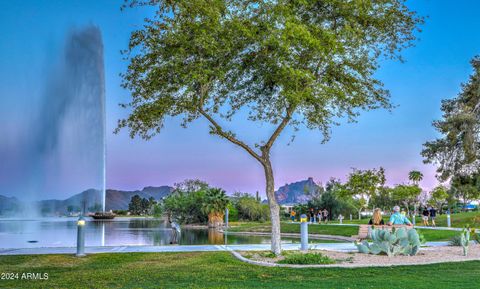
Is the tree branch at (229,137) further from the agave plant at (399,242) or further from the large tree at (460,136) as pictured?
the large tree at (460,136)

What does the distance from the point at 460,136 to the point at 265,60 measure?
26.0 m

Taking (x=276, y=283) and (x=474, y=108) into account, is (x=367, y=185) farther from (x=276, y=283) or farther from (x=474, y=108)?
(x=276, y=283)

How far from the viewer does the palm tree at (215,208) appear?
213 feet

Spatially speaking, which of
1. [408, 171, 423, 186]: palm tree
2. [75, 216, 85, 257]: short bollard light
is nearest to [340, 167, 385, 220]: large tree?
[408, 171, 423, 186]: palm tree

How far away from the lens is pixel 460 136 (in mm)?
36562

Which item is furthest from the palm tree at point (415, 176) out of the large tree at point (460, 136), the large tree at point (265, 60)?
the large tree at point (265, 60)

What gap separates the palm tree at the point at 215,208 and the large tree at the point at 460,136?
31.7m

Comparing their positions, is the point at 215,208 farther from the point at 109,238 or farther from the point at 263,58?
the point at 263,58

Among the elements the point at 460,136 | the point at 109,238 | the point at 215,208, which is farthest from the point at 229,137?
the point at 215,208

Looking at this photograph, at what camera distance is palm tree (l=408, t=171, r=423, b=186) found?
81406mm

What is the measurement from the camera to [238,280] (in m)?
11.5

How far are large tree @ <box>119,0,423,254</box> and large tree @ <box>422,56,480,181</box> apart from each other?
806 inches

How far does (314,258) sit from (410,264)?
285cm

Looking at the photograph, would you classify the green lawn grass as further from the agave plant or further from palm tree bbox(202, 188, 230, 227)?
palm tree bbox(202, 188, 230, 227)
